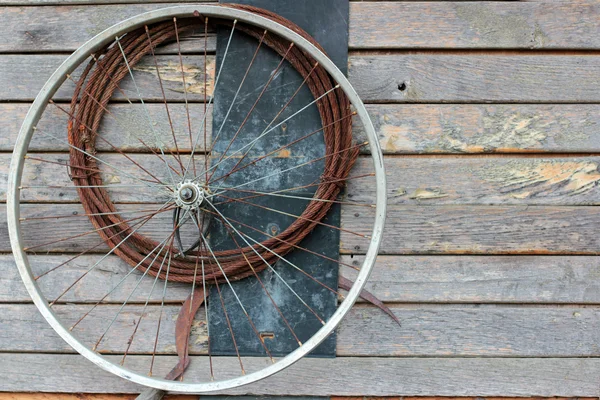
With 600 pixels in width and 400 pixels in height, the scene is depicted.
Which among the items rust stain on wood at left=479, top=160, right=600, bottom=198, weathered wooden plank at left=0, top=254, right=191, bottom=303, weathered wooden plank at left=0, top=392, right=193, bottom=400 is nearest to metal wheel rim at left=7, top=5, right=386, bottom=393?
weathered wooden plank at left=0, top=254, right=191, bottom=303

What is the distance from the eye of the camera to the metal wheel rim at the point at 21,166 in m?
1.45

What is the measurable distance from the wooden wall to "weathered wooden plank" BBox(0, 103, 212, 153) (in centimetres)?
54

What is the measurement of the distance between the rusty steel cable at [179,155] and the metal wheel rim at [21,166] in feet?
0.32

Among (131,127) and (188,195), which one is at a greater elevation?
(131,127)

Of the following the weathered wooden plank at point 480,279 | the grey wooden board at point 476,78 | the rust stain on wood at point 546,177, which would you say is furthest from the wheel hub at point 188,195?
the rust stain on wood at point 546,177

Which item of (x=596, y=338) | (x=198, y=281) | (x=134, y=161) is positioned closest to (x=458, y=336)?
(x=596, y=338)

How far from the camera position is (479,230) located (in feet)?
5.51

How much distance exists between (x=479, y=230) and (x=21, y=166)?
151cm

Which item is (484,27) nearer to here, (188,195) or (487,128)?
(487,128)

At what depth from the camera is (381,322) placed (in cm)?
167

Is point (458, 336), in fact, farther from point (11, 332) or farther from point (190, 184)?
point (11, 332)

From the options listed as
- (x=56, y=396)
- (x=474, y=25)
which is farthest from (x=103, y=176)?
(x=474, y=25)

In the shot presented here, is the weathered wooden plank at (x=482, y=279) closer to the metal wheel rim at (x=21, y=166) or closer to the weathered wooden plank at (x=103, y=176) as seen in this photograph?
the metal wheel rim at (x=21, y=166)

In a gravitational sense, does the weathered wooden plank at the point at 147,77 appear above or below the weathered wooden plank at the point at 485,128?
above
